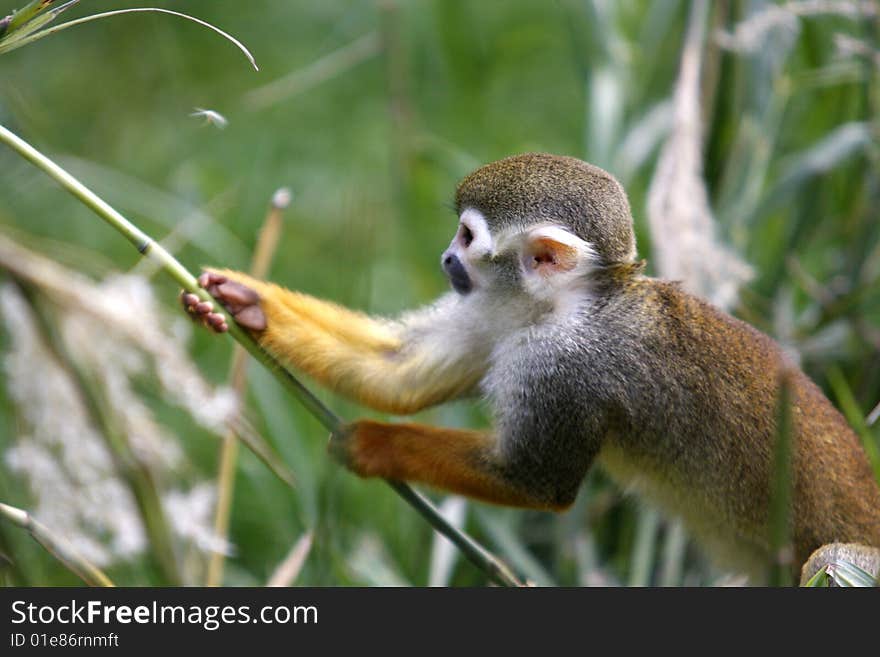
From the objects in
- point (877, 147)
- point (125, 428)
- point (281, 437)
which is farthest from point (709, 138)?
point (125, 428)

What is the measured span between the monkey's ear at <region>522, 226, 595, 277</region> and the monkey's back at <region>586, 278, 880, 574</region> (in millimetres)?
197

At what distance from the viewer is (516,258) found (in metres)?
2.87

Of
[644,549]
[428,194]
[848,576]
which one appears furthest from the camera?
[428,194]

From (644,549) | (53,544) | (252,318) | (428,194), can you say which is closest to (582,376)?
(252,318)

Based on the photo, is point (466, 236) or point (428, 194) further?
point (428, 194)

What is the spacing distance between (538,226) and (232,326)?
2.83 ft

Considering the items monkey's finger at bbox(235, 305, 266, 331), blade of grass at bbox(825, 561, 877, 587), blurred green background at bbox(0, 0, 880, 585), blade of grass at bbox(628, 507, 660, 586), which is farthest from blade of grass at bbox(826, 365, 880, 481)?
monkey's finger at bbox(235, 305, 266, 331)

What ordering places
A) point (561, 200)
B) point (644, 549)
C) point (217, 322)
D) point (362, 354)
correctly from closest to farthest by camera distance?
point (217, 322), point (561, 200), point (362, 354), point (644, 549)

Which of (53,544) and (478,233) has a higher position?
(478,233)

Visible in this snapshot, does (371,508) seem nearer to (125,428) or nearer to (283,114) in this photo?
(125,428)

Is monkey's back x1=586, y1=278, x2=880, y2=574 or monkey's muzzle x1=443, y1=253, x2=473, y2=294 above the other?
monkey's muzzle x1=443, y1=253, x2=473, y2=294

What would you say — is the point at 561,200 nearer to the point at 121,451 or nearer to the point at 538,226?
the point at 538,226

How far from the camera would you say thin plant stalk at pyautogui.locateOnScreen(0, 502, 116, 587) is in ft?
7.06

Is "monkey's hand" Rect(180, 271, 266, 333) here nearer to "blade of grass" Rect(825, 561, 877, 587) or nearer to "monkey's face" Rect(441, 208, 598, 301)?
"monkey's face" Rect(441, 208, 598, 301)
